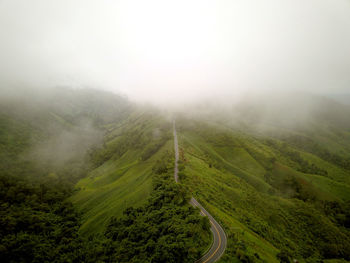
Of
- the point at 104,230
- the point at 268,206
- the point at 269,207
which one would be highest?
the point at 268,206

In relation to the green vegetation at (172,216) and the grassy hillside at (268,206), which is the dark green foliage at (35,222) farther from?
the grassy hillside at (268,206)

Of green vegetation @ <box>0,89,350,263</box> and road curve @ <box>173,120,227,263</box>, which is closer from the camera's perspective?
road curve @ <box>173,120,227,263</box>

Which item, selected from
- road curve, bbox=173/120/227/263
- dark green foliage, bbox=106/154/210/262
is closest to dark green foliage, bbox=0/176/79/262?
Answer: dark green foliage, bbox=106/154/210/262

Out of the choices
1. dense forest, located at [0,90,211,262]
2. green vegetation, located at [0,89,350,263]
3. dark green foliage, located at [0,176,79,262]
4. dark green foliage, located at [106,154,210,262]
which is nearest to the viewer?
dark green foliage, located at [106,154,210,262]

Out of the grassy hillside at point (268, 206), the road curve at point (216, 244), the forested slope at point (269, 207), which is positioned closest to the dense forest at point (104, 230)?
the road curve at point (216, 244)

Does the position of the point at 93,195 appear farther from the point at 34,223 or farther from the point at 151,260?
the point at 151,260

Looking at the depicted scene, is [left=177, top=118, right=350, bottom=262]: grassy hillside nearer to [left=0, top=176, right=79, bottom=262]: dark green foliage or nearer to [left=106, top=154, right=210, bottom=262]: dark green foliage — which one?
[left=106, top=154, right=210, bottom=262]: dark green foliage

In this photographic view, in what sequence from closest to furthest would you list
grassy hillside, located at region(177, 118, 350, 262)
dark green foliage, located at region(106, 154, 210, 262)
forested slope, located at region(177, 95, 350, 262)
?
dark green foliage, located at region(106, 154, 210, 262)
forested slope, located at region(177, 95, 350, 262)
grassy hillside, located at region(177, 118, 350, 262)

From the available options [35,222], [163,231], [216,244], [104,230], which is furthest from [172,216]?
[35,222]

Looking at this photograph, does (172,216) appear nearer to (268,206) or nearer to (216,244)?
(216,244)
